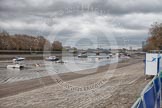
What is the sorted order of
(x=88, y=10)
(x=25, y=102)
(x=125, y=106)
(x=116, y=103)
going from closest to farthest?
(x=125, y=106) < (x=116, y=103) < (x=25, y=102) < (x=88, y=10)

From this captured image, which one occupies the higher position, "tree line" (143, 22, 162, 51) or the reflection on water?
"tree line" (143, 22, 162, 51)

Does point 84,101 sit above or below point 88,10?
below

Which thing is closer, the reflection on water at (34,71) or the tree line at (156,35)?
the reflection on water at (34,71)

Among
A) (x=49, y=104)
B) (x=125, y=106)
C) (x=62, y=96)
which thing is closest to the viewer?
(x=125, y=106)

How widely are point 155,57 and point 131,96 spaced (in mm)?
6029

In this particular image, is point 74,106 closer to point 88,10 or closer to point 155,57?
point 88,10

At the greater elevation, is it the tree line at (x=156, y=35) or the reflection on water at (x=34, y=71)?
the tree line at (x=156, y=35)

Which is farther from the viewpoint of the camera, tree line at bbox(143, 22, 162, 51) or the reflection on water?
tree line at bbox(143, 22, 162, 51)

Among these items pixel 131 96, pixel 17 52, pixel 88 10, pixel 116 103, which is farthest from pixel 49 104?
pixel 17 52

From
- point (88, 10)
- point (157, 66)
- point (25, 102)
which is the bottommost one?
point (25, 102)

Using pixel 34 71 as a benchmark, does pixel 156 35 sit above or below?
above

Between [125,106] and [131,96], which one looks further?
[131,96]

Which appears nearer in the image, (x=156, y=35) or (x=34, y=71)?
(x=34, y=71)

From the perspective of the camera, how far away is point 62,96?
13250 mm
